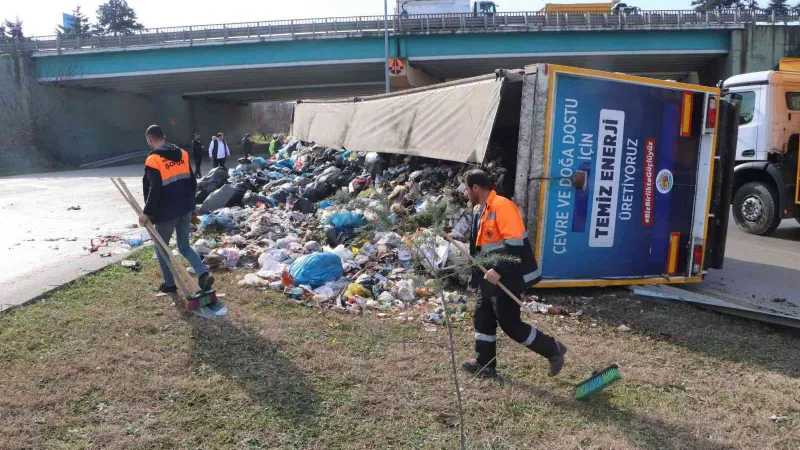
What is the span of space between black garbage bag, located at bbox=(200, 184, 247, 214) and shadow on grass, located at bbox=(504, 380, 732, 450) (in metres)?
7.53

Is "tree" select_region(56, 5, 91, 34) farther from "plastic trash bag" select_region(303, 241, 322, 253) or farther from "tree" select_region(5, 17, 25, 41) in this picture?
"plastic trash bag" select_region(303, 241, 322, 253)

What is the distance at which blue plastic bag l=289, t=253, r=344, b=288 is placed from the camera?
5.89m

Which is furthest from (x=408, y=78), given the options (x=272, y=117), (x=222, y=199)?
(x=272, y=117)

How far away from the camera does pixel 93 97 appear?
33.7m

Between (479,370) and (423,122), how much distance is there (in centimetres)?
478

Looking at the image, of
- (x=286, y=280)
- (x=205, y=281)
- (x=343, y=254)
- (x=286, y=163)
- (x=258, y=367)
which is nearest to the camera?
(x=258, y=367)

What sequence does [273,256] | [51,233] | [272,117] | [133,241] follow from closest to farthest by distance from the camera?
[273,256], [133,241], [51,233], [272,117]

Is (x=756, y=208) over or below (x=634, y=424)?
below

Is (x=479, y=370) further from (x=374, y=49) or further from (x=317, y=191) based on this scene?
(x=374, y=49)

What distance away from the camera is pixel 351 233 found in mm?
7438

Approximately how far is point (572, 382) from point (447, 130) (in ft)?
13.2

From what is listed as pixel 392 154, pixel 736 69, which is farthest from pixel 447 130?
pixel 736 69

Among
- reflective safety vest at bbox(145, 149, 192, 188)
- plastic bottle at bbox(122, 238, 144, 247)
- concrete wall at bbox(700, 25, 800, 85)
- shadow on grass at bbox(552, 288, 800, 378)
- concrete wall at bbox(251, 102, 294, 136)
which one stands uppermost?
concrete wall at bbox(700, 25, 800, 85)

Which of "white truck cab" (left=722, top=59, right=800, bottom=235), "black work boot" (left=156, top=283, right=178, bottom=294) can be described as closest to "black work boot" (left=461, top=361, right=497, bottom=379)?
"black work boot" (left=156, top=283, right=178, bottom=294)
